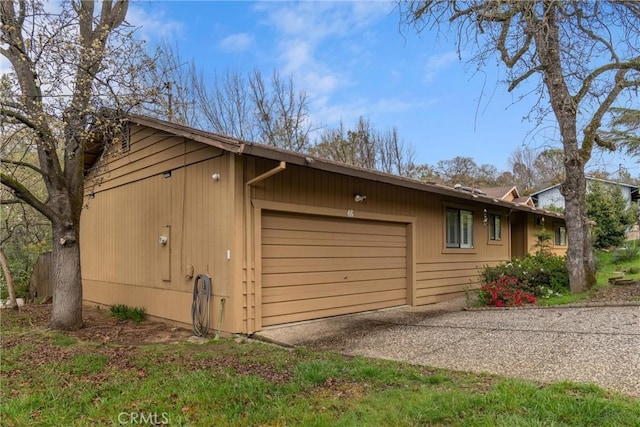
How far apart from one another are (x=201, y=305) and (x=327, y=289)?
2.23 metres

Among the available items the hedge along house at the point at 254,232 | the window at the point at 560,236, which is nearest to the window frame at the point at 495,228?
the hedge along house at the point at 254,232

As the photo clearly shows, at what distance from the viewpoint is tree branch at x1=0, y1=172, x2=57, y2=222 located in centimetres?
605

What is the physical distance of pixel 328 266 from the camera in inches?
310

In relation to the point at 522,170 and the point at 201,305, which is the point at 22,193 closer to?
the point at 201,305

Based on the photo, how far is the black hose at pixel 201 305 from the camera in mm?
6742

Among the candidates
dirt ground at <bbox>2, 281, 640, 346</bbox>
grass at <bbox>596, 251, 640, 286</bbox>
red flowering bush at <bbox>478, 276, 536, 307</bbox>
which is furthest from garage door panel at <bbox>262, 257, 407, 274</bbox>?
grass at <bbox>596, 251, 640, 286</bbox>

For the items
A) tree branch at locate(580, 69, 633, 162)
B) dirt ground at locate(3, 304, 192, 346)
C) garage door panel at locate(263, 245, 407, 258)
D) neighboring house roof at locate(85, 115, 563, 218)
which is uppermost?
tree branch at locate(580, 69, 633, 162)

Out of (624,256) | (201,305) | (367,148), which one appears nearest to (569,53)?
(201,305)

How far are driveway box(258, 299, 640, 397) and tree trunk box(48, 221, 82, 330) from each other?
10.7 ft

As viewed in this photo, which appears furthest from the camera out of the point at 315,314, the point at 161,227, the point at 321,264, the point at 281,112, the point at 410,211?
the point at 281,112

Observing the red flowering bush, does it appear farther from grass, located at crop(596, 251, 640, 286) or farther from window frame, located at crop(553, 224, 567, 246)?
window frame, located at crop(553, 224, 567, 246)

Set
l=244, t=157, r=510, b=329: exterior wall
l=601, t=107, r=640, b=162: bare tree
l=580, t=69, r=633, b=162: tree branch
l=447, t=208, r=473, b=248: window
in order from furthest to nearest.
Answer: l=601, t=107, r=640, b=162: bare tree, l=447, t=208, r=473, b=248: window, l=580, t=69, r=633, b=162: tree branch, l=244, t=157, r=510, b=329: exterior wall

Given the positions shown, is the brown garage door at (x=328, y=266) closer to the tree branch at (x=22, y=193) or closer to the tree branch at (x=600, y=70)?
the tree branch at (x=22, y=193)

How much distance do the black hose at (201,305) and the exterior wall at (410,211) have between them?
785 millimetres
